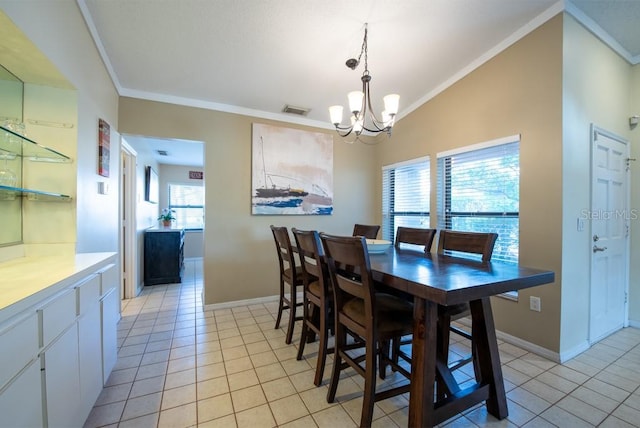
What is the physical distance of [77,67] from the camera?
1.87 metres

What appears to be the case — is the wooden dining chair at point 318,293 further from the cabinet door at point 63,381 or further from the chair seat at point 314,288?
the cabinet door at point 63,381

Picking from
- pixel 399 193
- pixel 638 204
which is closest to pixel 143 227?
pixel 399 193

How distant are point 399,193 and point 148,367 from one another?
3460 mm

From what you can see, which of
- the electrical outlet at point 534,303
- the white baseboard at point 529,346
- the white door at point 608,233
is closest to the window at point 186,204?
the white baseboard at point 529,346

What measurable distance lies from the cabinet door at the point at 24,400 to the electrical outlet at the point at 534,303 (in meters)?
3.16

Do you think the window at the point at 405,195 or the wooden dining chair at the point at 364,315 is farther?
the window at the point at 405,195

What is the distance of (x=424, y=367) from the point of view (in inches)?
51.0

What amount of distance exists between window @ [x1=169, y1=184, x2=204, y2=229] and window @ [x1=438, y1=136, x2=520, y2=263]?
5845 mm

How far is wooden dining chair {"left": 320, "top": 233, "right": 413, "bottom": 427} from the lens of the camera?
1424mm

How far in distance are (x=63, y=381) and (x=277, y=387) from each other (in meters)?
1.15

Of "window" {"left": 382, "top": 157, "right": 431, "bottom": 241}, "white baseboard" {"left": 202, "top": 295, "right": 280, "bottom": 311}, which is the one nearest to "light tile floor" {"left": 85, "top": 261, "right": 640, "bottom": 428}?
"white baseboard" {"left": 202, "top": 295, "right": 280, "bottom": 311}

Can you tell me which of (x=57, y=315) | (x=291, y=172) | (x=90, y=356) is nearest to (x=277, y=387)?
(x=90, y=356)

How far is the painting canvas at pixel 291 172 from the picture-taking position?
139 inches

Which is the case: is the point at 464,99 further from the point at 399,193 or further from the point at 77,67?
the point at 77,67
